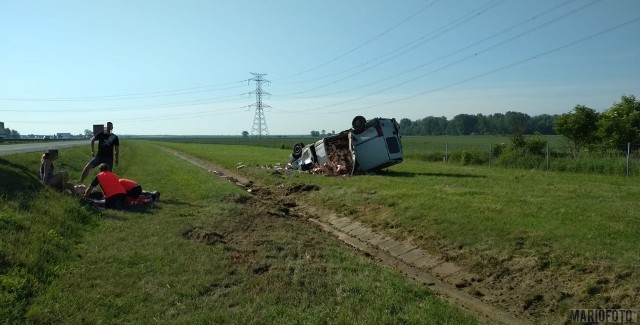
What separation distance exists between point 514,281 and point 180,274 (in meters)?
4.83

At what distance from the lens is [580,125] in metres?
34.5

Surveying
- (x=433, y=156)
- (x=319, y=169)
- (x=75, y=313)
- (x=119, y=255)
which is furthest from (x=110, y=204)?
(x=433, y=156)

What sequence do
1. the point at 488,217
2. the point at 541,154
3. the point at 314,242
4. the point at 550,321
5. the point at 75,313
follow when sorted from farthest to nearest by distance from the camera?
the point at 541,154, the point at 488,217, the point at 314,242, the point at 550,321, the point at 75,313

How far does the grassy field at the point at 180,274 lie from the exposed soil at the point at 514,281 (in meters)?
0.52

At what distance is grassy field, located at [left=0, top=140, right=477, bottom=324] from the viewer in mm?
5711

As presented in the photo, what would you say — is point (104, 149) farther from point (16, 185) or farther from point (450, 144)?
point (450, 144)

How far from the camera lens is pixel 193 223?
1075 cm

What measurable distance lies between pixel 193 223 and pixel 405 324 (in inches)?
249

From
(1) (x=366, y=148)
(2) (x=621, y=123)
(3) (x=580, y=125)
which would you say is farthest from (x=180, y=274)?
(3) (x=580, y=125)

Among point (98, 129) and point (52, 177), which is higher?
point (98, 129)

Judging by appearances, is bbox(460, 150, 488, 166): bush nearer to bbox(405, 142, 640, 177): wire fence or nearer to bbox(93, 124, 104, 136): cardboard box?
bbox(405, 142, 640, 177): wire fence

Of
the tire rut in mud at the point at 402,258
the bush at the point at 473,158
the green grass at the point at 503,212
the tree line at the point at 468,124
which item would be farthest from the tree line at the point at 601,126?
the tree line at the point at 468,124

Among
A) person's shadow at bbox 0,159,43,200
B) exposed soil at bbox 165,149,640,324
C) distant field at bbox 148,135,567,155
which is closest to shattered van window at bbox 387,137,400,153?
distant field at bbox 148,135,567,155

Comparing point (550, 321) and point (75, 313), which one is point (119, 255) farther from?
point (550, 321)
